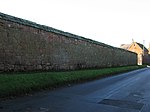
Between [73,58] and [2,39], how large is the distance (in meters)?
10.4

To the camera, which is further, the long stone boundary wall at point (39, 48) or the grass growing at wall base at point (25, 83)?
the long stone boundary wall at point (39, 48)

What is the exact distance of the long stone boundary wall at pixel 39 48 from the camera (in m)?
14.2

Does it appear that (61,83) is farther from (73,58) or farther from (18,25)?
(73,58)

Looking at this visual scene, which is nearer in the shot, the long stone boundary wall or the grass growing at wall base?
the grass growing at wall base

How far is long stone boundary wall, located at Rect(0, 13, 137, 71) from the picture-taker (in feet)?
46.7

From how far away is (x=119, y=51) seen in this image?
43781 mm

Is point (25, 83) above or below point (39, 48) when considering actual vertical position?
below

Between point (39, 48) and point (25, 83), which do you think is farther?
point (39, 48)

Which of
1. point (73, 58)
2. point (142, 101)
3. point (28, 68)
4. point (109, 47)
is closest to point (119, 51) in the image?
point (109, 47)

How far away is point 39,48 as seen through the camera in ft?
57.6

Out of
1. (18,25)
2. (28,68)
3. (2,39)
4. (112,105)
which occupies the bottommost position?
(112,105)

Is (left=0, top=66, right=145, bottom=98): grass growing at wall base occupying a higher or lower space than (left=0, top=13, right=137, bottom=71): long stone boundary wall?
lower

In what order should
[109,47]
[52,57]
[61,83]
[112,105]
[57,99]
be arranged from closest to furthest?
[112,105] → [57,99] → [61,83] → [52,57] → [109,47]

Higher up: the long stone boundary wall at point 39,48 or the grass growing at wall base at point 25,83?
the long stone boundary wall at point 39,48
